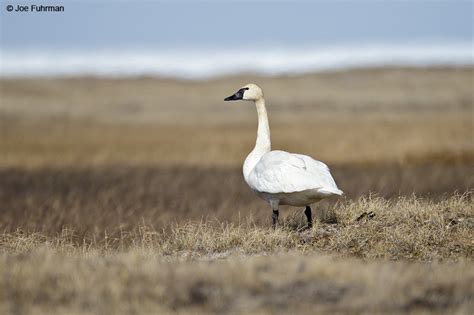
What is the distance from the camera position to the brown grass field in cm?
645

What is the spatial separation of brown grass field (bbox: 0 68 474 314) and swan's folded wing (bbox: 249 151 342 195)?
0.54m

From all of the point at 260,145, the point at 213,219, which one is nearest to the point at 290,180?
the point at 260,145

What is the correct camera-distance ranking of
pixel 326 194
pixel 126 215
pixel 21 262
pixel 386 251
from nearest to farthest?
pixel 21 262 → pixel 386 251 → pixel 326 194 → pixel 126 215

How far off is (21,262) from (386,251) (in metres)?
3.85

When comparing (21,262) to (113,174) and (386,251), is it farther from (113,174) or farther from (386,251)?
(113,174)

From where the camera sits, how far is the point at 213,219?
15422 mm

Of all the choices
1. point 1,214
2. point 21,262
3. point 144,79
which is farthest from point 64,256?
point 144,79

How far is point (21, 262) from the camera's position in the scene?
24.0 feet

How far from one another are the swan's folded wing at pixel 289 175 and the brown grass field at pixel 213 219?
1.78 ft

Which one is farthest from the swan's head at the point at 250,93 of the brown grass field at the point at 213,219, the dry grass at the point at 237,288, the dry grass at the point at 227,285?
the dry grass at the point at 237,288

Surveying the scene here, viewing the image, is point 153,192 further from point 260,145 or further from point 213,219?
point 260,145

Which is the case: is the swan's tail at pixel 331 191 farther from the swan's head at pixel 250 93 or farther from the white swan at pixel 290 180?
the swan's head at pixel 250 93

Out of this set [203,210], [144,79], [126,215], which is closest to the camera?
[126,215]

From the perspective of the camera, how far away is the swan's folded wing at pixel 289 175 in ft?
31.7
